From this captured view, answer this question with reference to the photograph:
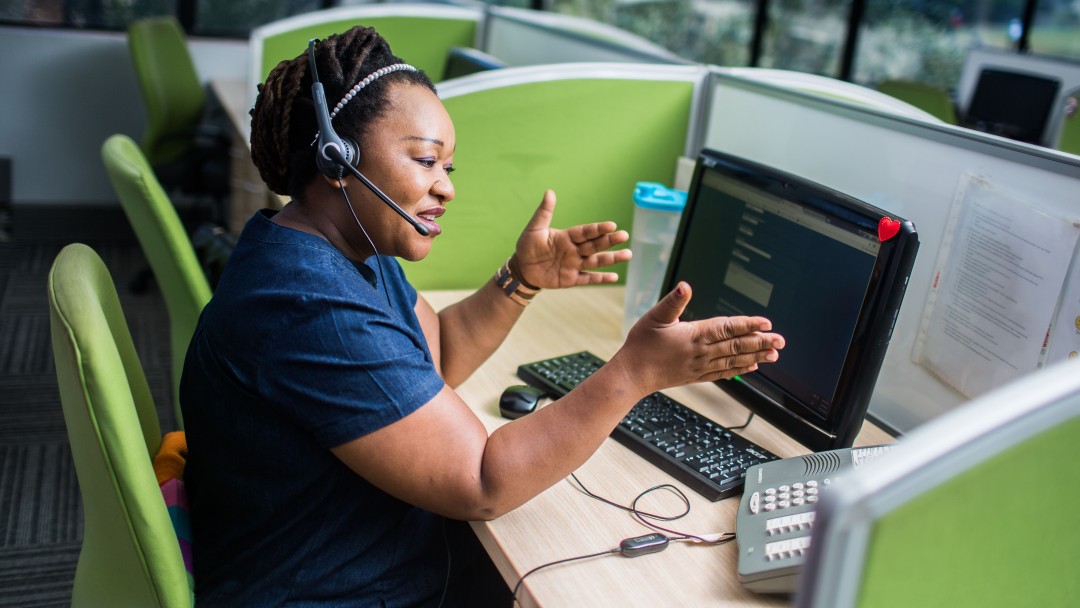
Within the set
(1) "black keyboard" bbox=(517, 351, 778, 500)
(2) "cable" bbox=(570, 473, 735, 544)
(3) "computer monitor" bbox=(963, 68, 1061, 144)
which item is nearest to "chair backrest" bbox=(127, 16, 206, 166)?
(1) "black keyboard" bbox=(517, 351, 778, 500)

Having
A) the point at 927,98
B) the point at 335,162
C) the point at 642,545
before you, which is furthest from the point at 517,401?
the point at 927,98

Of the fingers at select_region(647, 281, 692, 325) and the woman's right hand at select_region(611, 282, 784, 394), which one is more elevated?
the fingers at select_region(647, 281, 692, 325)

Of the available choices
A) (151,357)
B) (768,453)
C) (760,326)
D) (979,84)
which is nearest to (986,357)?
(768,453)

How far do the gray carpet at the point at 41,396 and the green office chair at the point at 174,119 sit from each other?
46 centimetres

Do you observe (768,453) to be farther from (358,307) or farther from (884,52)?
(884,52)

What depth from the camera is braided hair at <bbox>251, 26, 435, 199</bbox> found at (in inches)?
40.9

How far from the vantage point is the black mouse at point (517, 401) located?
1338 millimetres

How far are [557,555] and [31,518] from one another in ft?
5.23

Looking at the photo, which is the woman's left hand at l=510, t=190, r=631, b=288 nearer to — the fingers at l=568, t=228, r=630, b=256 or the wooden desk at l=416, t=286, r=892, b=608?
the fingers at l=568, t=228, r=630, b=256

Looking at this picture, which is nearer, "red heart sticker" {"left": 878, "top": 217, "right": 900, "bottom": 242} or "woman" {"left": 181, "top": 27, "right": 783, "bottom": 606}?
"woman" {"left": 181, "top": 27, "right": 783, "bottom": 606}

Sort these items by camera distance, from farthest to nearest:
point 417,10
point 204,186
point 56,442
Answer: point 204,186 < point 417,10 < point 56,442

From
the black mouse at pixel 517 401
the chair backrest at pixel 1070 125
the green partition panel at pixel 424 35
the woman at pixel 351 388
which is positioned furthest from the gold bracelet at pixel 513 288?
the chair backrest at pixel 1070 125

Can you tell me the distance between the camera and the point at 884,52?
5.08 m

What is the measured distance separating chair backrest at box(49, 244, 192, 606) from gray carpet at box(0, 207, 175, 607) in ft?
1.89
